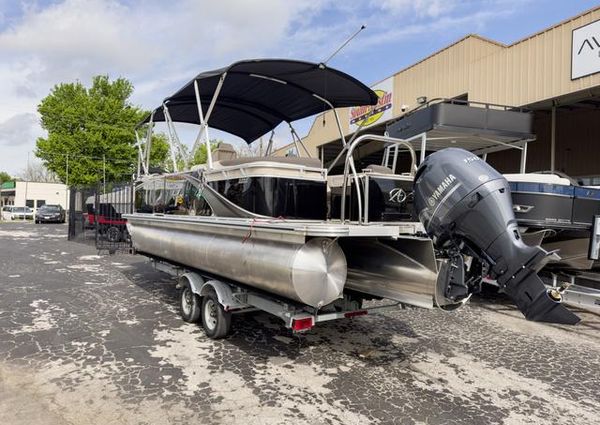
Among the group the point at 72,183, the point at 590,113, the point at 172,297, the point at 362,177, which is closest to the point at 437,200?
the point at 362,177

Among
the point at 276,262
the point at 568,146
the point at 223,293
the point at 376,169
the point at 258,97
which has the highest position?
→ the point at 568,146

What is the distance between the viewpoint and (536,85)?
9.82 meters

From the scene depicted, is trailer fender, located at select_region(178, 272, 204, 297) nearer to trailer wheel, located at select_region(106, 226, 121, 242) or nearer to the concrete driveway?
the concrete driveway

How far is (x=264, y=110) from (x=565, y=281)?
16.5ft

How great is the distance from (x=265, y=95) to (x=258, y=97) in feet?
0.47

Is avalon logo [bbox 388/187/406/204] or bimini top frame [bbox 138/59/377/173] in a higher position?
bimini top frame [bbox 138/59/377/173]

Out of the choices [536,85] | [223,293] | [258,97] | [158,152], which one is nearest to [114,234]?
[258,97]

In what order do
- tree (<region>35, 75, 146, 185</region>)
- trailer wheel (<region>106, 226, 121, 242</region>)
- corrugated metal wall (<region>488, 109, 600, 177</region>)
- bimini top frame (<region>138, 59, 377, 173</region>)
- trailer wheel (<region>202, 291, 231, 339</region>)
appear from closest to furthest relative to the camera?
trailer wheel (<region>202, 291, 231, 339</region>) < bimini top frame (<region>138, 59, 377, 173</region>) < corrugated metal wall (<region>488, 109, 600, 177</region>) < trailer wheel (<region>106, 226, 121, 242</region>) < tree (<region>35, 75, 146, 185</region>)

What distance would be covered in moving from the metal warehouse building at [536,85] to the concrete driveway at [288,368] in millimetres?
3616

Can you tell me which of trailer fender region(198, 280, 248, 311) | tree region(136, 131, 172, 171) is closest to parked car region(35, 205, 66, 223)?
tree region(136, 131, 172, 171)

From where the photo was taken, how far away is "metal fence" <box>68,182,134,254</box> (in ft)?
46.0

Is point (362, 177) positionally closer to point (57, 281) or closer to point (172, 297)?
point (172, 297)

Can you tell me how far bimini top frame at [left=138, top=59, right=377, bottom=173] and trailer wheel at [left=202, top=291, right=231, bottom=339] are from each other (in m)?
1.54

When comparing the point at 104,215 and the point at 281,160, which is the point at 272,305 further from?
the point at 104,215
